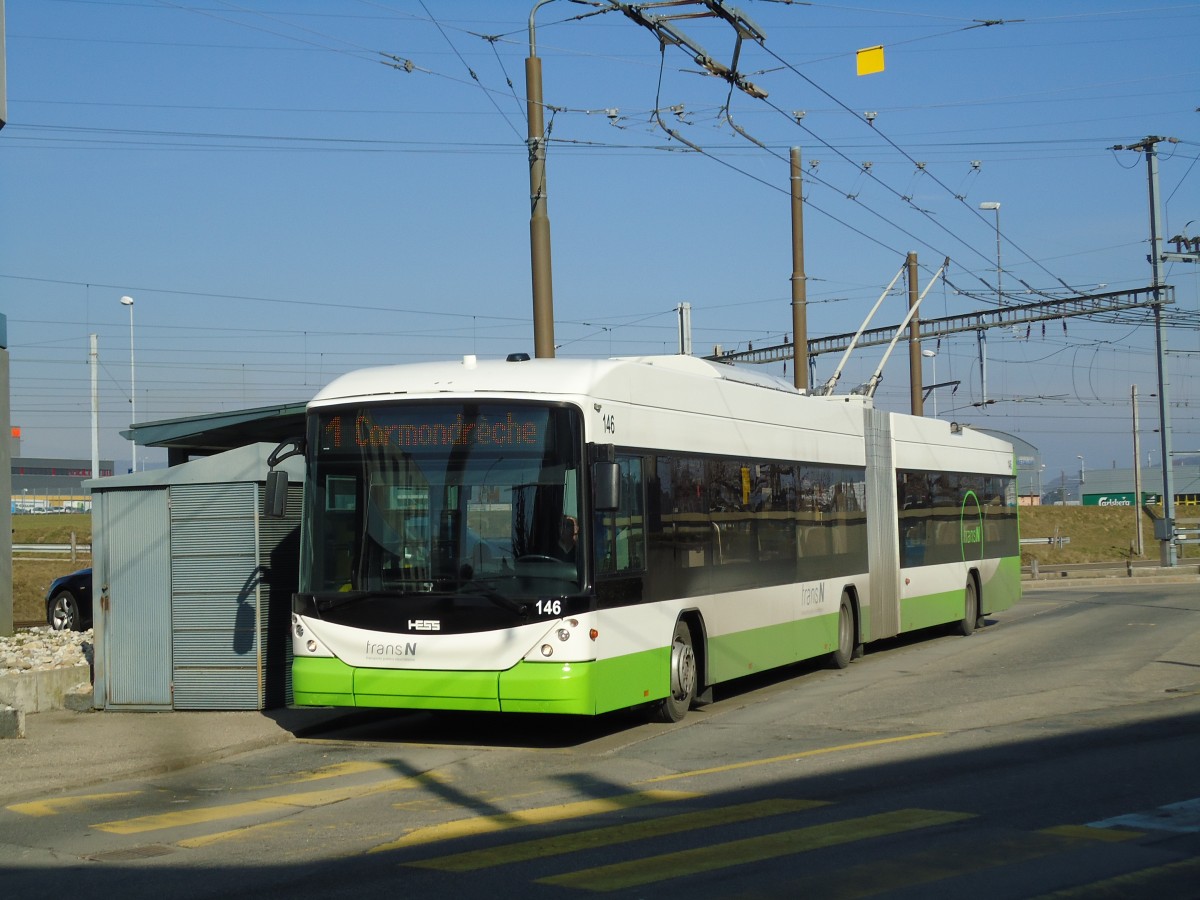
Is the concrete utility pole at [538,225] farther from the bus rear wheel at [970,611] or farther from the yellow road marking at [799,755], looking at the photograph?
the bus rear wheel at [970,611]

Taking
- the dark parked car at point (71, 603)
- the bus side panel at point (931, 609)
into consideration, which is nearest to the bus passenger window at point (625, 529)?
the bus side panel at point (931, 609)

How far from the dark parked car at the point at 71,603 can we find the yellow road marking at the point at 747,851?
17529 millimetres

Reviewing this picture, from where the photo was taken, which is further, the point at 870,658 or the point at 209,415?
the point at 870,658

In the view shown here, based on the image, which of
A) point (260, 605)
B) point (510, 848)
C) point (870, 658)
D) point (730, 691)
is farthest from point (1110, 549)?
point (510, 848)

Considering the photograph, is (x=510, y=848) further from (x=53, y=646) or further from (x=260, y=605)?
(x=53, y=646)

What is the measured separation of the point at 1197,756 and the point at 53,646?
12610 mm

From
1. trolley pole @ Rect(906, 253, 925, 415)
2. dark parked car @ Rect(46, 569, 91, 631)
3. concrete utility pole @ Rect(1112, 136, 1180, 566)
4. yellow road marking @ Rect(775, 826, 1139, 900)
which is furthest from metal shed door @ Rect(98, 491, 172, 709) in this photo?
concrete utility pole @ Rect(1112, 136, 1180, 566)

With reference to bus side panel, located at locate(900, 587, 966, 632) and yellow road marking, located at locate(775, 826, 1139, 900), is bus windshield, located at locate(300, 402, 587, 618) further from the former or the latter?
bus side panel, located at locate(900, 587, 966, 632)

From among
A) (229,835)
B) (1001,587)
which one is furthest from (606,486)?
(1001,587)

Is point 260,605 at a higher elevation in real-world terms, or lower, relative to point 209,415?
lower

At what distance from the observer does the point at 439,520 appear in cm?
1123

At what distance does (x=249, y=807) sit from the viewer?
9.33 metres

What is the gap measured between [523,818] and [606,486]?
125 inches

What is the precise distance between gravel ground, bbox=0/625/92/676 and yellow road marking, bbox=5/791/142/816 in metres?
4.36
